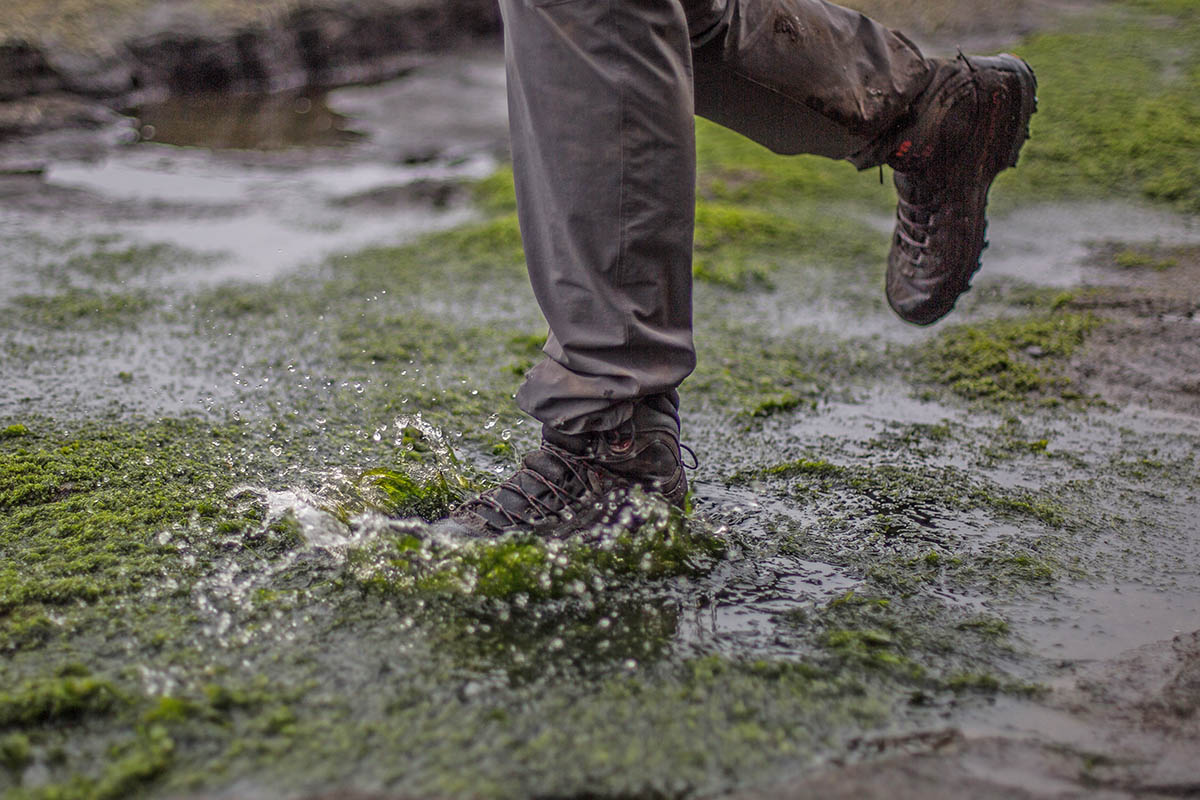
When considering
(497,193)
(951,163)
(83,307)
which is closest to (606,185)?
(951,163)

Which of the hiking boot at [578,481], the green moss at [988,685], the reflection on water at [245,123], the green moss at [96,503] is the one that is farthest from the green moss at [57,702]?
the reflection on water at [245,123]

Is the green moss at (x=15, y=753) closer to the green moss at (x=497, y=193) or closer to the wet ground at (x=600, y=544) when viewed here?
the wet ground at (x=600, y=544)

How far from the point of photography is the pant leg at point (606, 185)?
1356 millimetres

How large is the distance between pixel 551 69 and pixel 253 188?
11.5 ft

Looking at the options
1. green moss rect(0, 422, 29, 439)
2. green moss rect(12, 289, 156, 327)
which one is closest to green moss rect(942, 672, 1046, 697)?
green moss rect(0, 422, 29, 439)

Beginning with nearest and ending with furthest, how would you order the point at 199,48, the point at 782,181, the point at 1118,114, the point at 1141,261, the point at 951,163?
the point at 951,163 → the point at 1141,261 → the point at 782,181 → the point at 1118,114 → the point at 199,48

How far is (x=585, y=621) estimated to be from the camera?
1.32 m

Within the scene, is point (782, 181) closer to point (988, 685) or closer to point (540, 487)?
point (540, 487)

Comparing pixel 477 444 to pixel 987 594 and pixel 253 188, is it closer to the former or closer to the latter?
pixel 987 594

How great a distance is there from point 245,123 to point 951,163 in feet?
16.8

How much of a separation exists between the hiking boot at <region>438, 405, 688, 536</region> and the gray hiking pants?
4 centimetres

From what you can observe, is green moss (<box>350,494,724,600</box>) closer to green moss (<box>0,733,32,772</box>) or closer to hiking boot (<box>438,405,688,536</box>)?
hiking boot (<box>438,405,688,536</box>)

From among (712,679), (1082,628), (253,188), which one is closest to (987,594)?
(1082,628)

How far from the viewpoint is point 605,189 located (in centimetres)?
138
